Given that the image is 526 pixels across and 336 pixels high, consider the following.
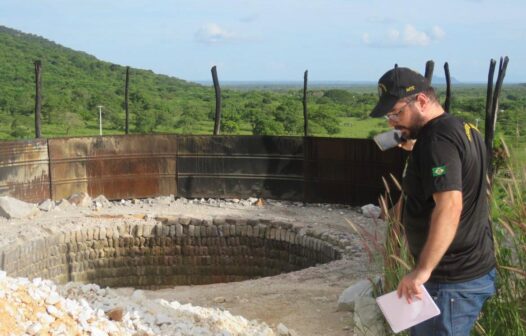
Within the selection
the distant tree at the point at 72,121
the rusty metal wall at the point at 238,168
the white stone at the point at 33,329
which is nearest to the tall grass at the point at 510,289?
the white stone at the point at 33,329

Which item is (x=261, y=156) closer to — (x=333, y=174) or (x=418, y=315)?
(x=333, y=174)

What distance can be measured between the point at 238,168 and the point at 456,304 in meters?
9.46

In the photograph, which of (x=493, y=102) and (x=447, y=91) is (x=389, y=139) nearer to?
(x=493, y=102)

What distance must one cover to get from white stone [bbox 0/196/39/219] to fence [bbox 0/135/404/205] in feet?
1.52

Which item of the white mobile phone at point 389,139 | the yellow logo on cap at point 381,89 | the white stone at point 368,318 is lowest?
the white stone at point 368,318

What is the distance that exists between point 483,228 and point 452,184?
1.22 feet

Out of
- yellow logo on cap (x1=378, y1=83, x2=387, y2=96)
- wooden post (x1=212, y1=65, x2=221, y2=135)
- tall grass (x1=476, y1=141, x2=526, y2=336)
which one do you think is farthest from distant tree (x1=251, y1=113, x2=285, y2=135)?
yellow logo on cap (x1=378, y1=83, x2=387, y2=96)

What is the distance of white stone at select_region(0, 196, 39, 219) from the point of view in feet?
34.6

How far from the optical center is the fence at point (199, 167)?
37.1 ft

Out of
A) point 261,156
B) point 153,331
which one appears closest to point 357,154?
point 261,156

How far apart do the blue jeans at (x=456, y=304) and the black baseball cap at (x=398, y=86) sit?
0.80m

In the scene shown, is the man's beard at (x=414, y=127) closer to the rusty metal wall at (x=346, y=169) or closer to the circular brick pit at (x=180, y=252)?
the circular brick pit at (x=180, y=252)

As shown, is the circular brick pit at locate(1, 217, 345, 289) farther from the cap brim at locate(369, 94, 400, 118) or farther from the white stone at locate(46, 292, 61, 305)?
the cap brim at locate(369, 94, 400, 118)

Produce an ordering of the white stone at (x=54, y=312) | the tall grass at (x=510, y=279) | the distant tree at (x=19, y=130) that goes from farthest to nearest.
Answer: the distant tree at (x=19, y=130), the white stone at (x=54, y=312), the tall grass at (x=510, y=279)
